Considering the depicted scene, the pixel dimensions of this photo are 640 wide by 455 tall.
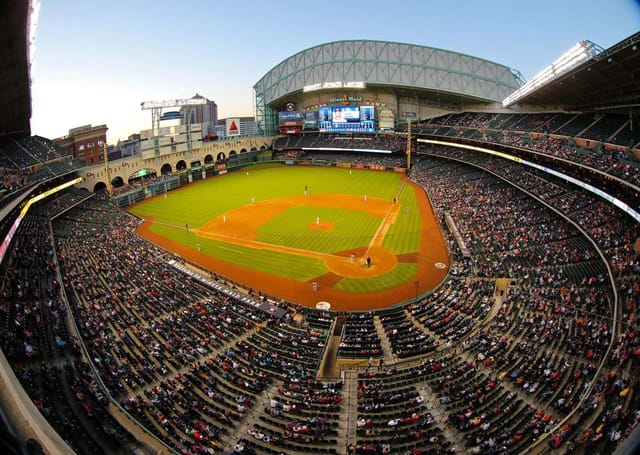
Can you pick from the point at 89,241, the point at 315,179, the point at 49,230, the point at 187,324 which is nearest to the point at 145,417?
the point at 187,324

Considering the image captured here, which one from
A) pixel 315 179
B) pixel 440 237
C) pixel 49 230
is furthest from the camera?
pixel 315 179

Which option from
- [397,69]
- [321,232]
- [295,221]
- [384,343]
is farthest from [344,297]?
[397,69]

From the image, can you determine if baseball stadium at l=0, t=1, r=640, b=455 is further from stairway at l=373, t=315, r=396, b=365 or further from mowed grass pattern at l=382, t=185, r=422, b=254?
mowed grass pattern at l=382, t=185, r=422, b=254

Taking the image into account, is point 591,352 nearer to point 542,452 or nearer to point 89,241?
point 542,452

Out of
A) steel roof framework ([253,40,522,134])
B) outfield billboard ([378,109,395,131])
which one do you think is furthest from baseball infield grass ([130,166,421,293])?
steel roof framework ([253,40,522,134])

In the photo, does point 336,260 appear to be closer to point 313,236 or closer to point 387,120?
point 313,236

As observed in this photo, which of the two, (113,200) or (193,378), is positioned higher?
(113,200)
